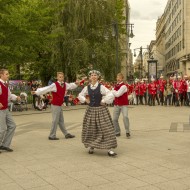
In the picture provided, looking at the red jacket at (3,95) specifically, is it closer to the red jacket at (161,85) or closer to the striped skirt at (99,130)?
the striped skirt at (99,130)

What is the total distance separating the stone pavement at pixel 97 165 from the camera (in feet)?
18.5

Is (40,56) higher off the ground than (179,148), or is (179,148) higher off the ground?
(40,56)

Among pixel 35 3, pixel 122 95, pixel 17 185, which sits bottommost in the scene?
pixel 17 185

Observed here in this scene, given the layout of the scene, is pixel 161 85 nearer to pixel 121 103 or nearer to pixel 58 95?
pixel 121 103

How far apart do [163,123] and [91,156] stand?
6.20 m

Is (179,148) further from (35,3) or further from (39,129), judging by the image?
(35,3)

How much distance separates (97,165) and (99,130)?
1095 mm

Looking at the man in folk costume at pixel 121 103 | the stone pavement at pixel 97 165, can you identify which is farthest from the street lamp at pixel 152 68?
the man in folk costume at pixel 121 103

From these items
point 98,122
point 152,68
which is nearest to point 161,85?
point 152,68

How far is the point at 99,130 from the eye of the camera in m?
7.86

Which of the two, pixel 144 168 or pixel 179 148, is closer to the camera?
pixel 144 168

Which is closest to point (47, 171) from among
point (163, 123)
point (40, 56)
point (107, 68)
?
point (163, 123)

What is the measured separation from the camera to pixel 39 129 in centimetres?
1232

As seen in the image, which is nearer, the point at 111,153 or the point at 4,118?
the point at 111,153
